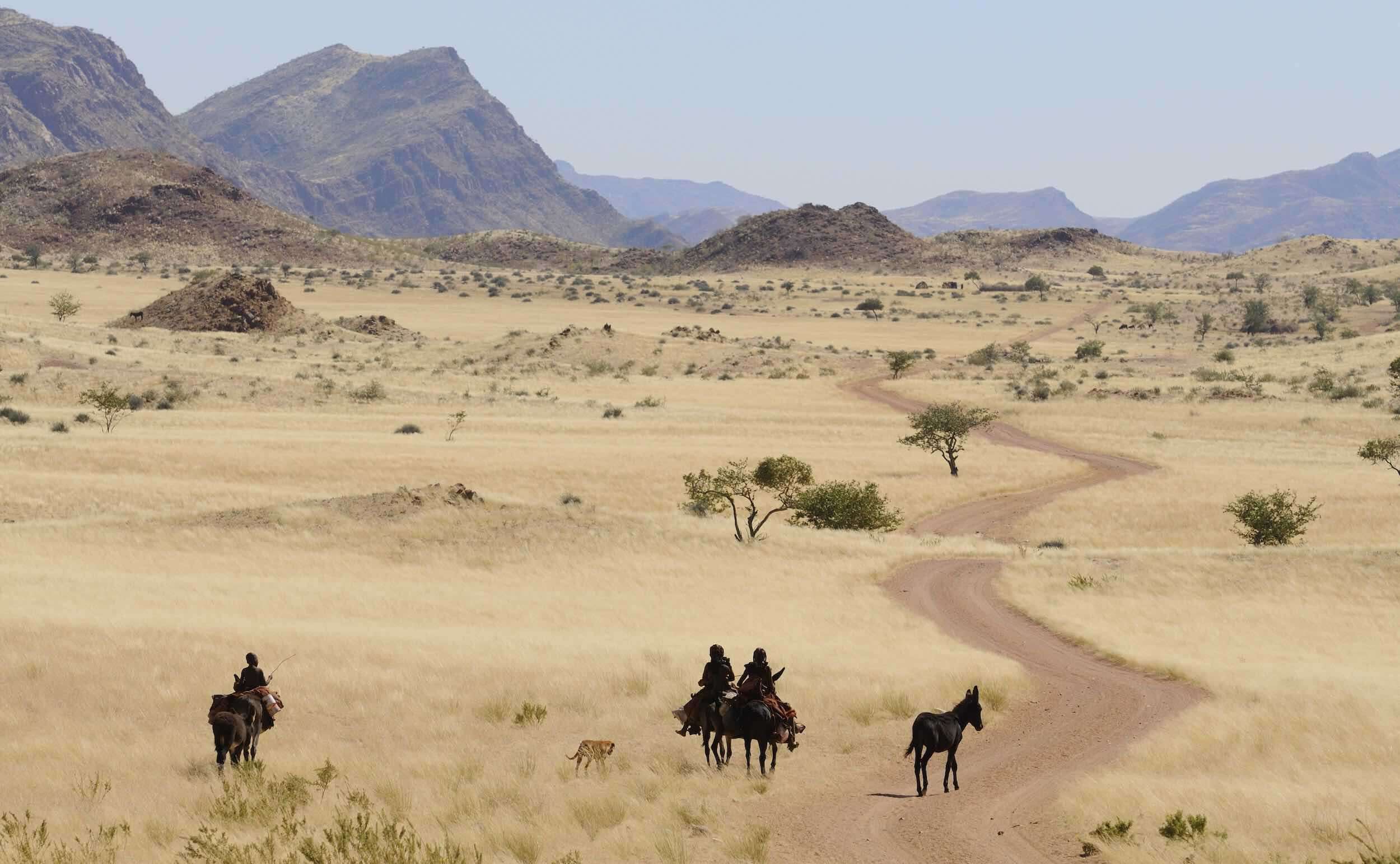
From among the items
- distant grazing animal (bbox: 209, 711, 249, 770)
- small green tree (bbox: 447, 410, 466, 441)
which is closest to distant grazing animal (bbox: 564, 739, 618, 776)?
distant grazing animal (bbox: 209, 711, 249, 770)

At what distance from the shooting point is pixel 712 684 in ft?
51.8

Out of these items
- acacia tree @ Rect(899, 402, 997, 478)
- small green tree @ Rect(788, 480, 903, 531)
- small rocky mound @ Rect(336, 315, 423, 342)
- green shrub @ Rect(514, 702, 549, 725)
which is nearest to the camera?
green shrub @ Rect(514, 702, 549, 725)

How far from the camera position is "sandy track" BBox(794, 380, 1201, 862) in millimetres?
13180

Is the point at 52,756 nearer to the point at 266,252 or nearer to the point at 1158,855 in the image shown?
the point at 1158,855

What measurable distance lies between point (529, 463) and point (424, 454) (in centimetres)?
510

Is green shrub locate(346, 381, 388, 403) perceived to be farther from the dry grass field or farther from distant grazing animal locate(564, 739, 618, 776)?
distant grazing animal locate(564, 739, 618, 776)

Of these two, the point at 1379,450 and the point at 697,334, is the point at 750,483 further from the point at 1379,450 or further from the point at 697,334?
the point at 697,334

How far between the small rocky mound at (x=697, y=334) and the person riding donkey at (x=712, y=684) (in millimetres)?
97324

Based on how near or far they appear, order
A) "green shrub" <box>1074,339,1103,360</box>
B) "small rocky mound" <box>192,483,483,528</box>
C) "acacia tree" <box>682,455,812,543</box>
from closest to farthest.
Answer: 1. "small rocky mound" <box>192,483,483,528</box>
2. "acacia tree" <box>682,455,812,543</box>
3. "green shrub" <box>1074,339,1103,360</box>

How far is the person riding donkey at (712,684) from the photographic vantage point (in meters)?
15.8


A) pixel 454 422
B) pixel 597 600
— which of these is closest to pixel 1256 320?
pixel 454 422

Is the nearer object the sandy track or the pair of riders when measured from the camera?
the sandy track

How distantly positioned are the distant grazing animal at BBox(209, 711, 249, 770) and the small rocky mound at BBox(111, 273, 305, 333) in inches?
3745

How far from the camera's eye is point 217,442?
53.2 meters
